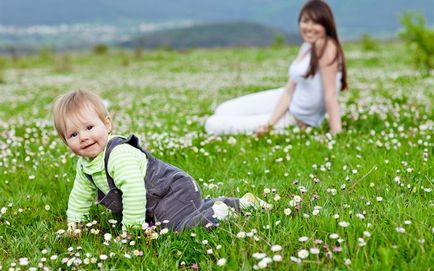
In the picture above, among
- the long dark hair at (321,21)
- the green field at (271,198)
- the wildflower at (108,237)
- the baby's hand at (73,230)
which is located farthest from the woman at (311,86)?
the wildflower at (108,237)

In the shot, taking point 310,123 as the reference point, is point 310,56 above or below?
above

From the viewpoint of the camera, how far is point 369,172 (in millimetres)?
5625

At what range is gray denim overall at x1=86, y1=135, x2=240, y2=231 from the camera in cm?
475

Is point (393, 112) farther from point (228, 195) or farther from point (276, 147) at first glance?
point (228, 195)

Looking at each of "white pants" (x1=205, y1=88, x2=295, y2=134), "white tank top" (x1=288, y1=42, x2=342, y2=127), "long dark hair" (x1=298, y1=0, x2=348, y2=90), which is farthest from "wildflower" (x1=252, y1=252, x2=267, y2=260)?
"white tank top" (x1=288, y1=42, x2=342, y2=127)

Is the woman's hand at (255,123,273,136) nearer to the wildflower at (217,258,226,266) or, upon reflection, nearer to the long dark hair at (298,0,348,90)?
the long dark hair at (298,0,348,90)

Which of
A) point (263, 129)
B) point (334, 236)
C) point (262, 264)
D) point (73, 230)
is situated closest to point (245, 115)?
point (263, 129)

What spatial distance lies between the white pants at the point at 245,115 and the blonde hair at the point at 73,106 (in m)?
4.63

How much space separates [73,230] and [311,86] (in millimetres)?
6116

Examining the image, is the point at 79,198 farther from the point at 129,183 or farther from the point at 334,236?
the point at 334,236

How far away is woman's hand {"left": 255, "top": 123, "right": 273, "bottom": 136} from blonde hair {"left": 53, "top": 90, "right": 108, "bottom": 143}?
14.4 ft

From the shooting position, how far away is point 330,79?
912 centimetres

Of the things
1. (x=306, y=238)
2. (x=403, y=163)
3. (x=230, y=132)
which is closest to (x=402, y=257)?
(x=306, y=238)

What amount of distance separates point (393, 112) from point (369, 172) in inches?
186
